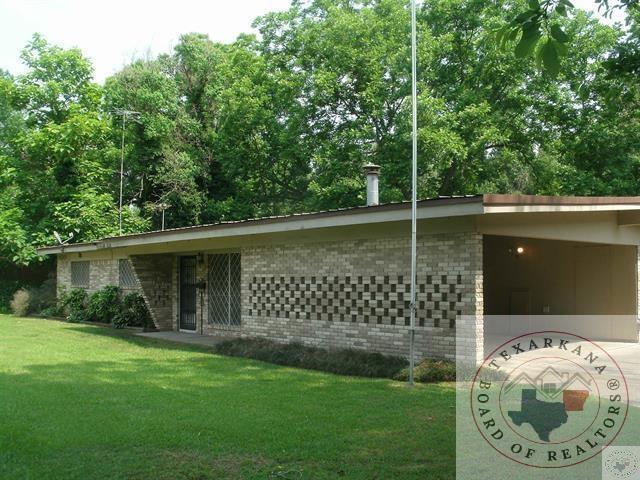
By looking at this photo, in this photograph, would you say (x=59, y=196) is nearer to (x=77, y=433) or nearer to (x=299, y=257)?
(x=299, y=257)

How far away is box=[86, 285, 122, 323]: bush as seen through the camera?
62.3ft

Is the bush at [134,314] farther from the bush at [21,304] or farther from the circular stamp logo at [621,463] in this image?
the circular stamp logo at [621,463]

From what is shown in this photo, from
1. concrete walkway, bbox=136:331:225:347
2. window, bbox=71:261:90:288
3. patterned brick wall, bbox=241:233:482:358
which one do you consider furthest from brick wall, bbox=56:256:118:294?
patterned brick wall, bbox=241:233:482:358

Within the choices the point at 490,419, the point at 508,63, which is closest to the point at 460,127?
the point at 508,63

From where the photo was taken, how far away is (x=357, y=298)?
11414 millimetres

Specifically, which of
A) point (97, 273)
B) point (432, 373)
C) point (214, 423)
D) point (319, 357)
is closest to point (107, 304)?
point (97, 273)

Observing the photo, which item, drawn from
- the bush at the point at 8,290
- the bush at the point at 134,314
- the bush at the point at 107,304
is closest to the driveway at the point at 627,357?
the bush at the point at 134,314

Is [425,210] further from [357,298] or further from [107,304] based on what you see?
[107,304]

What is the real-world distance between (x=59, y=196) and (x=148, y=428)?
25.0 meters

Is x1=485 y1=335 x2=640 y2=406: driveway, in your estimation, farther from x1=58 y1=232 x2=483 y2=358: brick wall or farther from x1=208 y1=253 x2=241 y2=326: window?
x1=208 y1=253 x2=241 y2=326: window

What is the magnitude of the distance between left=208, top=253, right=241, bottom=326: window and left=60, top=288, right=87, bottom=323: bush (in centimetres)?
676

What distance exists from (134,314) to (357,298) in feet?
29.4

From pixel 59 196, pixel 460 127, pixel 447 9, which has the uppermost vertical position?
pixel 447 9

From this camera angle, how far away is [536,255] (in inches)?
648
